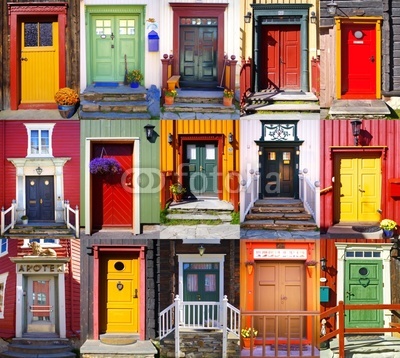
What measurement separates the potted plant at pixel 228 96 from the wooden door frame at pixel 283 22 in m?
0.29

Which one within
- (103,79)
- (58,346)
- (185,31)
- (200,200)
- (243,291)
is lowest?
(58,346)

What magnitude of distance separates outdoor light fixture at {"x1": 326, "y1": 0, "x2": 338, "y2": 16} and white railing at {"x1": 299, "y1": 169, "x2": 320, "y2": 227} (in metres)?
1.69

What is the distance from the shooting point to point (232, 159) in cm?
685

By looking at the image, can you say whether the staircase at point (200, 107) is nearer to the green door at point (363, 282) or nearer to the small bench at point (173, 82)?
the small bench at point (173, 82)

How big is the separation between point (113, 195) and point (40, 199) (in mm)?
792

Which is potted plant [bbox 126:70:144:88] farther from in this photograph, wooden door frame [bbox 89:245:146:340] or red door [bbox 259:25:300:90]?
wooden door frame [bbox 89:245:146:340]

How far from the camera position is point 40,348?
715cm

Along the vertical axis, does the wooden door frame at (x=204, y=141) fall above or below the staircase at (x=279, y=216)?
above

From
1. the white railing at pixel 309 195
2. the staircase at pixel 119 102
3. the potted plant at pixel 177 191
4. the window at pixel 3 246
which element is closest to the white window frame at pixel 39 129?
the staircase at pixel 119 102

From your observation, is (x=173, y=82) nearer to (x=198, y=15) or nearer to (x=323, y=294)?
(x=198, y=15)

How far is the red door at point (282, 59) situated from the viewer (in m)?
6.90

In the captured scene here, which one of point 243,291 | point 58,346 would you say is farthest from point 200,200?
point 58,346

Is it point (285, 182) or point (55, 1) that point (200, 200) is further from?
point (55, 1)

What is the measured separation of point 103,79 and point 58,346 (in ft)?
9.60
